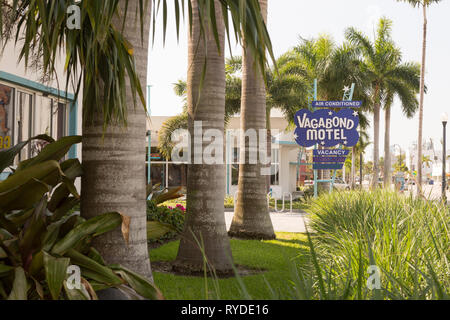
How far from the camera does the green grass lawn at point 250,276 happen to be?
5.55 m

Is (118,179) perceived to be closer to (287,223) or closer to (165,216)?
(165,216)

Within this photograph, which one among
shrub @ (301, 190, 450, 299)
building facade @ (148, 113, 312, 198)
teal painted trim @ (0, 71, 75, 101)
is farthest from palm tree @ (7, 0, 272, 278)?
building facade @ (148, 113, 312, 198)

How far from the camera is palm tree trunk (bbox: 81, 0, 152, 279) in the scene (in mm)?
4316

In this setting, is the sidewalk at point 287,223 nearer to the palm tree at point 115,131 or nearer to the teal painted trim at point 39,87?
the teal painted trim at point 39,87

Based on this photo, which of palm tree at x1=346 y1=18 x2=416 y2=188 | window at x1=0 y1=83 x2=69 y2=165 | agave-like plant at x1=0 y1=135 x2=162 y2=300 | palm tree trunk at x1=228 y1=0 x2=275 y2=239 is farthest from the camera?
palm tree at x1=346 y1=18 x2=416 y2=188

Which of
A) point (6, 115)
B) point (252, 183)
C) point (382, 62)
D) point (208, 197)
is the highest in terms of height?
point (382, 62)

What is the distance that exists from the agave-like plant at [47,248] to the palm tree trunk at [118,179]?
16 centimetres

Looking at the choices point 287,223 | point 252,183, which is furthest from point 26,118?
point 287,223

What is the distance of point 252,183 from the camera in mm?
10734

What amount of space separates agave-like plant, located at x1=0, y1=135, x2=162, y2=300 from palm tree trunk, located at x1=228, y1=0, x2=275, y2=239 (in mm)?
6542

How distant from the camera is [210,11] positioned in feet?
10.9

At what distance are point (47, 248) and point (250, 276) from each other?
145 inches

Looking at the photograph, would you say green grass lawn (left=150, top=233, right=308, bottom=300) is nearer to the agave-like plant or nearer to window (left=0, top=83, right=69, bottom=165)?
the agave-like plant
